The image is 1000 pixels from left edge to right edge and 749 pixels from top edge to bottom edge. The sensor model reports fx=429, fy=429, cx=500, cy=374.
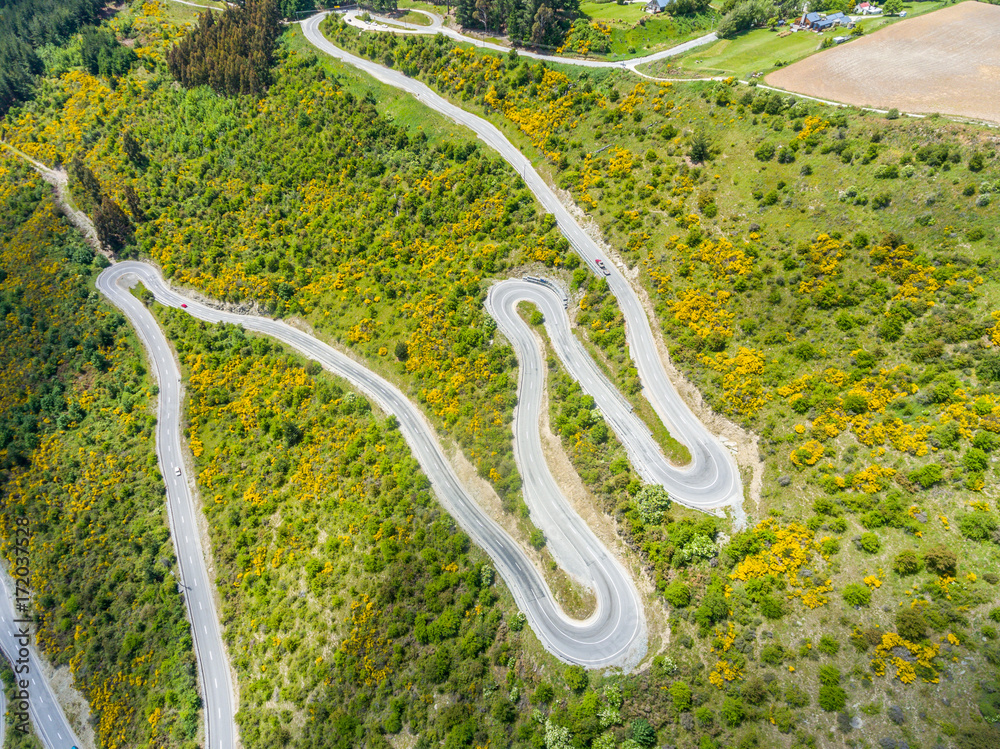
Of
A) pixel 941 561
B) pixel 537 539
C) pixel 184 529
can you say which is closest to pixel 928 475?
pixel 941 561

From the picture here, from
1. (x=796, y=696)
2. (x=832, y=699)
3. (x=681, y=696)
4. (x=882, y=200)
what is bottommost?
(x=681, y=696)

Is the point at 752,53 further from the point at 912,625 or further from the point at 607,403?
the point at 912,625

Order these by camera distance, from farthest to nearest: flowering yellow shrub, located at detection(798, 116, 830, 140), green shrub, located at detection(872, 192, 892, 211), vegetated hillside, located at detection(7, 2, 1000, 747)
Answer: flowering yellow shrub, located at detection(798, 116, 830, 140) < green shrub, located at detection(872, 192, 892, 211) < vegetated hillside, located at detection(7, 2, 1000, 747)

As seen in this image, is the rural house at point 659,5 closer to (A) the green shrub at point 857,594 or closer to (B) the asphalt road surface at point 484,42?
(B) the asphalt road surface at point 484,42

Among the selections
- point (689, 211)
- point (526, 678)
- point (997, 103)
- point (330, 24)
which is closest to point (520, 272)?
point (689, 211)

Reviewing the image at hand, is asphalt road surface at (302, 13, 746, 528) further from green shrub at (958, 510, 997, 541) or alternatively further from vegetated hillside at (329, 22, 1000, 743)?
green shrub at (958, 510, 997, 541)

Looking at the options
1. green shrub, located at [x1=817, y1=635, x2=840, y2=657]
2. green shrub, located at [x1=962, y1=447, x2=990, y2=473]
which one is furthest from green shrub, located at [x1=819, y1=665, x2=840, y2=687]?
green shrub, located at [x1=962, y1=447, x2=990, y2=473]

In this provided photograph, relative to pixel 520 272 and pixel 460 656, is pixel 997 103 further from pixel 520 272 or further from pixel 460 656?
pixel 460 656
